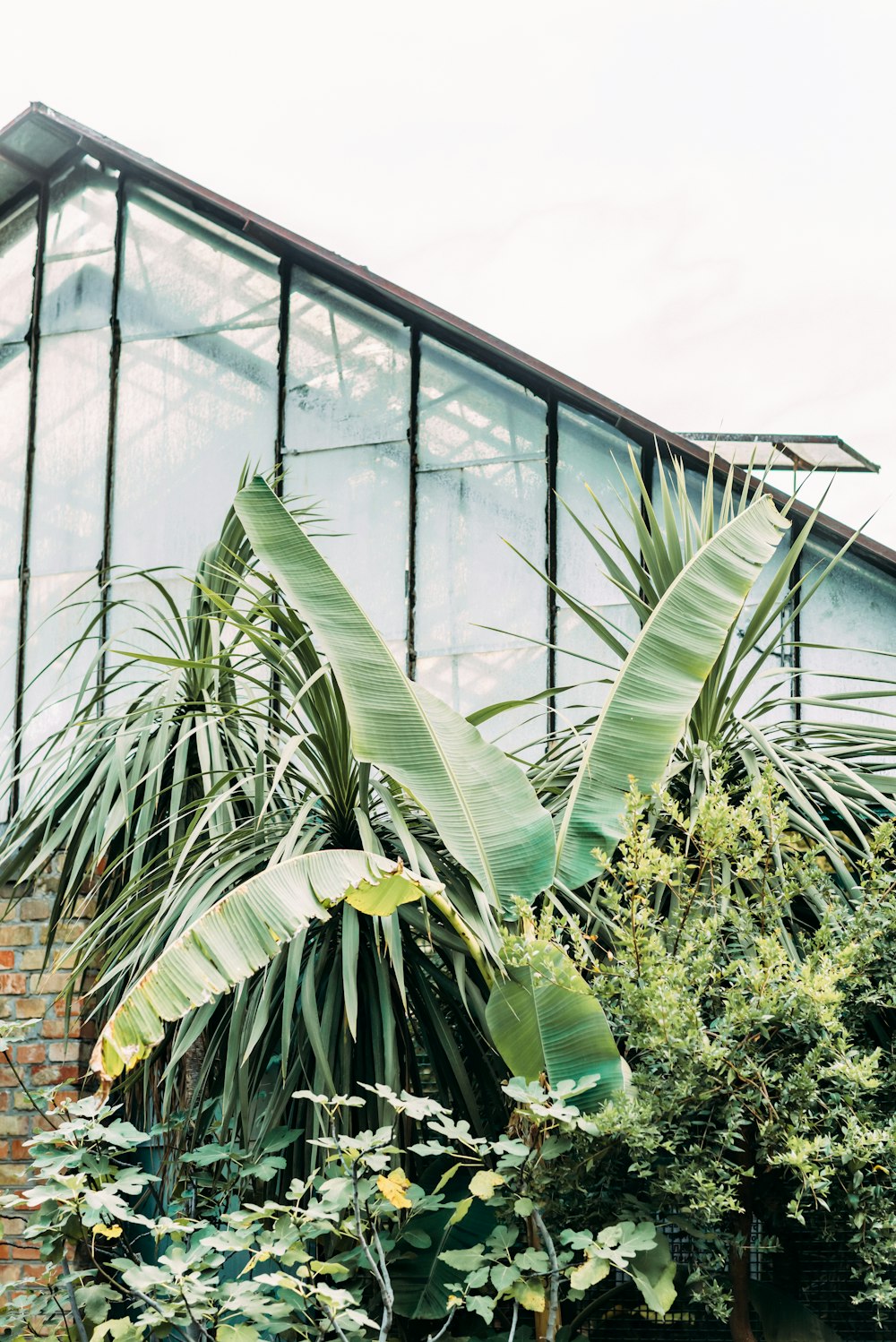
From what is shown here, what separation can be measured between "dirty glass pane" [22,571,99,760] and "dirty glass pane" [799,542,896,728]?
2842mm

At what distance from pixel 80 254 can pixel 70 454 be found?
3.26 ft

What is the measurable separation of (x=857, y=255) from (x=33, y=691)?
362 inches

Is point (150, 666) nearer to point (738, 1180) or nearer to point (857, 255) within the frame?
point (738, 1180)

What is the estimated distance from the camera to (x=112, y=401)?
222 inches

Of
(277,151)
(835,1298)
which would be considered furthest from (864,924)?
(277,151)

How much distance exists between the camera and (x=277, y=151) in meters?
9.22

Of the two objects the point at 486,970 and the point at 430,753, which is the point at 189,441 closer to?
the point at 430,753

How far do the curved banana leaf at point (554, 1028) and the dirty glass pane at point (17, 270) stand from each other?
450 cm

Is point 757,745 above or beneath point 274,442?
beneath

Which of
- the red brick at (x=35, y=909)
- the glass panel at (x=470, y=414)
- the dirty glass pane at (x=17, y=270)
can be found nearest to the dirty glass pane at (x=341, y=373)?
the glass panel at (x=470, y=414)

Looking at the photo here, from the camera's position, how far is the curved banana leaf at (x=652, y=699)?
287 cm

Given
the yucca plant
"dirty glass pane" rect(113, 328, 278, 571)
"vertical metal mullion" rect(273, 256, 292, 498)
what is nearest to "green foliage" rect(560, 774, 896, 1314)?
the yucca plant

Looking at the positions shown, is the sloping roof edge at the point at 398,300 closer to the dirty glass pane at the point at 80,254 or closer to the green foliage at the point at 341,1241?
the dirty glass pane at the point at 80,254

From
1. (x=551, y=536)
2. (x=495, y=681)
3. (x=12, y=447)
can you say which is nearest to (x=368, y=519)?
(x=551, y=536)
